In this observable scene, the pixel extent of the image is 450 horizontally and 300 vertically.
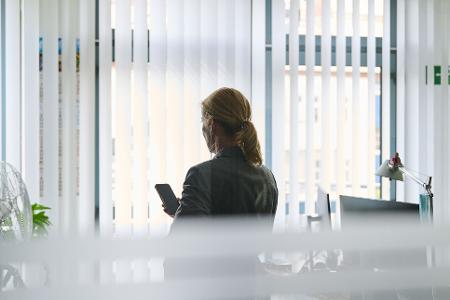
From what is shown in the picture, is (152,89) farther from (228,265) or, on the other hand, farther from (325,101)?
(228,265)

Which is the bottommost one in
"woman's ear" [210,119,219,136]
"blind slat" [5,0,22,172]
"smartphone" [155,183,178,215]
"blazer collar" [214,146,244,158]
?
"smartphone" [155,183,178,215]

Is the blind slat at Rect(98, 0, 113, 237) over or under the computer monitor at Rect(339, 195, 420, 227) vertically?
over

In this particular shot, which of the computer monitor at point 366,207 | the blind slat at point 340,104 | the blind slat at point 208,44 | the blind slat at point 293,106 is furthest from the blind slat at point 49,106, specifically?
the computer monitor at point 366,207

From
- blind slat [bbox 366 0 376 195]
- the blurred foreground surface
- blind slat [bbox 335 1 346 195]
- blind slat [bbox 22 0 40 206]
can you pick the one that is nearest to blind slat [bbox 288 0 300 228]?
blind slat [bbox 335 1 346 195]

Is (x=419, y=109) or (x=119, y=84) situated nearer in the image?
(x=119, y=84)

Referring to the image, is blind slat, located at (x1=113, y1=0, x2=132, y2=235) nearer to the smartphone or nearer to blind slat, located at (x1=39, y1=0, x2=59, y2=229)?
blind slat, located at (x1=39, y1=0, x2=59, y2=229)

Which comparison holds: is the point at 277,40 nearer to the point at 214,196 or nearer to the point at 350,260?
the point at 214,196

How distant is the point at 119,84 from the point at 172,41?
0.46 m

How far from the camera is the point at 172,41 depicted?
333cm

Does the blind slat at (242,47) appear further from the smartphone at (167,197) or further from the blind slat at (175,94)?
the smartphone at (167,197)

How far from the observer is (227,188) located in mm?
1565

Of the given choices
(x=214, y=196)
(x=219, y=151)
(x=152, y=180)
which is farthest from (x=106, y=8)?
(x=214, y=196)

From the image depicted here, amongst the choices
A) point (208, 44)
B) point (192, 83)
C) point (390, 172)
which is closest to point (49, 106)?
point (192, 83)

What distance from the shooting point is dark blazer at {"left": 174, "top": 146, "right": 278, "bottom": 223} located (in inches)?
54.7
